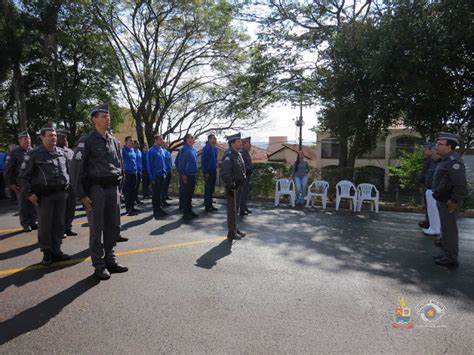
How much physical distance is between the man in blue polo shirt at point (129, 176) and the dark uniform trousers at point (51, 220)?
13.1 ft

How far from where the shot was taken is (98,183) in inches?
168

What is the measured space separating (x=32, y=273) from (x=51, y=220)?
2.54 feet

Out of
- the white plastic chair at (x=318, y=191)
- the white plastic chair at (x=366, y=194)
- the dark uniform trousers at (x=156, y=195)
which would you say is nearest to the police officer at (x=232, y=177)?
the dark uniform trousers at (x=156, y=195)

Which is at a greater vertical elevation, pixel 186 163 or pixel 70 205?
pixel 186 163

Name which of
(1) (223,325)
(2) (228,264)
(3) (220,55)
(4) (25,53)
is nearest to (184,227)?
(2) (228,264)

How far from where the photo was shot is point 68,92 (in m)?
21.7

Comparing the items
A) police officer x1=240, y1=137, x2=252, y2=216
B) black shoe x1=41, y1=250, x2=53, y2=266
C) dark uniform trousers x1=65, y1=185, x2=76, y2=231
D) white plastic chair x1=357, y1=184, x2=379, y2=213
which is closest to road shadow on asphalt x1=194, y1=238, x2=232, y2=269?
black shoe x1=41, y1=250, x2=53, y2=266

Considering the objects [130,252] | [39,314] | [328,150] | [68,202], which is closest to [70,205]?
[68,202]

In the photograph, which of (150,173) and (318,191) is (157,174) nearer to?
(150,173)

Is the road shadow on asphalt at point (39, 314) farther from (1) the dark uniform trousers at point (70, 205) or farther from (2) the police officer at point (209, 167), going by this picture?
(2) the police officer at point (209, 167)

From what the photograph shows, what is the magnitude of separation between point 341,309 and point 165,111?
21.9 metres

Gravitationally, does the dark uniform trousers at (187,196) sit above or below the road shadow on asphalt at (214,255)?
above

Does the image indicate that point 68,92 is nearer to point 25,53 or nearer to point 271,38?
A: point 25,53

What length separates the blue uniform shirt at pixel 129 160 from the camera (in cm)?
938
